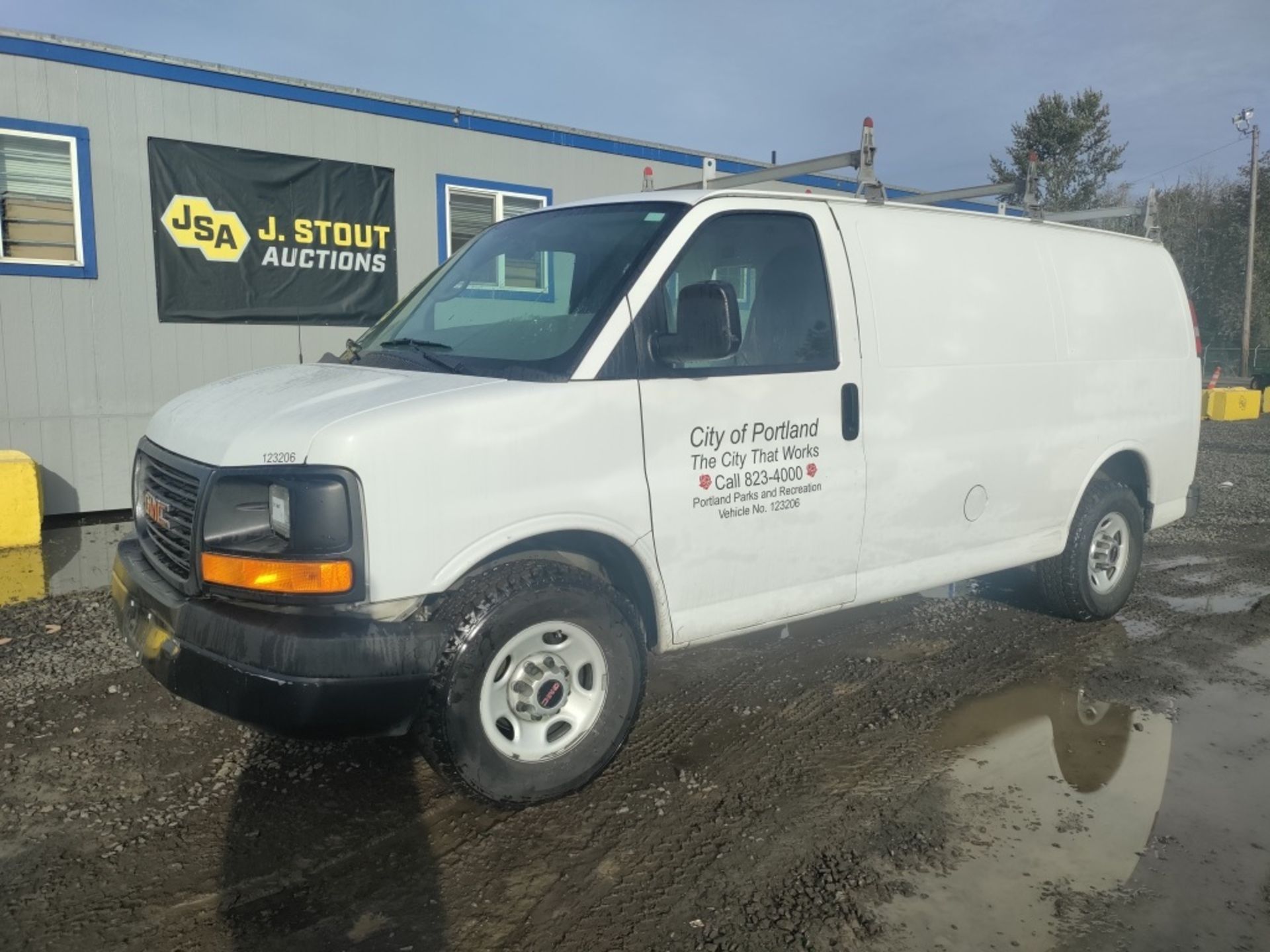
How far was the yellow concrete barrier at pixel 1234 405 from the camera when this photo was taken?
61.1ft

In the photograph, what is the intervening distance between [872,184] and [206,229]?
6.52 meters

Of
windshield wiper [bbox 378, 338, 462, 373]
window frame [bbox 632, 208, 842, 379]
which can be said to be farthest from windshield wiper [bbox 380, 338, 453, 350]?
window frame [bbox 632, 208, 842, 379]

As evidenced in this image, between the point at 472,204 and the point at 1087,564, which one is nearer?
the point at 1087,564

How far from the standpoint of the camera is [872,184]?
4617 millimetres

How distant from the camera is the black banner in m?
8.61

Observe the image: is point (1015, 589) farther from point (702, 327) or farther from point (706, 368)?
point (702, 327)

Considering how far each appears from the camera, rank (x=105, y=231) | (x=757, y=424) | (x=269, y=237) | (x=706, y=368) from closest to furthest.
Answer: (x=706, y=368), (x=757, y=424), (x=105, y=231), (x=269, y=237)

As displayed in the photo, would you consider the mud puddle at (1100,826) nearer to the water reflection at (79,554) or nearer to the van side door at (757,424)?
the van side door at (757,424)

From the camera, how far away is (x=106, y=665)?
4.80m

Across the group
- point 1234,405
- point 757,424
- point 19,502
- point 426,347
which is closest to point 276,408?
point 426,347

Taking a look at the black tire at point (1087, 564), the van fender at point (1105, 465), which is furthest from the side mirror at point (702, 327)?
the black tire at point (1087, 564)

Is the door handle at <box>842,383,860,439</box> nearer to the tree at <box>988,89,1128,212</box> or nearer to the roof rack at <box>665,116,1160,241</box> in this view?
the roof rack at <box>665,116,1160,241</box>

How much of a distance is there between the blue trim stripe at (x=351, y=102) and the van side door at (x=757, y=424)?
4846mm

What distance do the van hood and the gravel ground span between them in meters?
1.26
